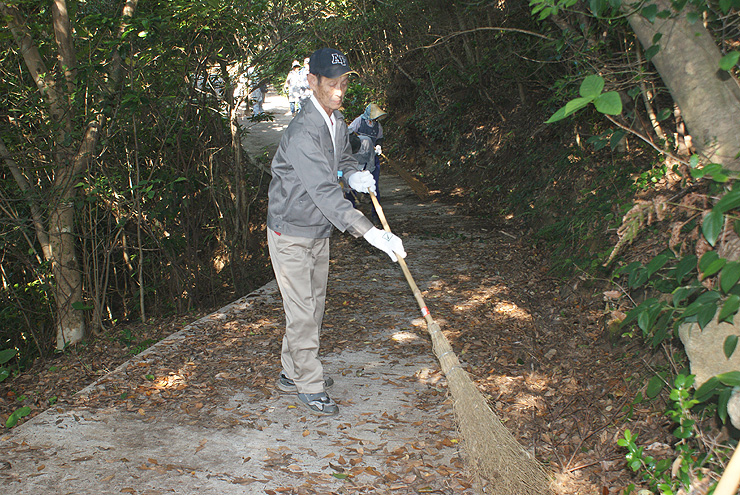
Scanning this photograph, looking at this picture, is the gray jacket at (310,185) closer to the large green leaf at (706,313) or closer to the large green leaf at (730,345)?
the large green leaf at (706,313)

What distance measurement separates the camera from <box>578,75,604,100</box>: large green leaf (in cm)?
194

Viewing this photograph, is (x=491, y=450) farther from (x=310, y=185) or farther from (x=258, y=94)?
(x=258, y=94)

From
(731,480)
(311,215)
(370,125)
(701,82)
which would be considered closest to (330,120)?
(311,215)

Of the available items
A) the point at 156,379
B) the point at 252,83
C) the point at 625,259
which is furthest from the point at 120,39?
the point at 625,259

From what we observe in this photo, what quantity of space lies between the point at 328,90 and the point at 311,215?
82 centimetres

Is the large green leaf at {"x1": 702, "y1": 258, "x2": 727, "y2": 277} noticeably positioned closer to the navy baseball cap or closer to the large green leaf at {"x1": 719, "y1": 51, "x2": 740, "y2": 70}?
the large green leaf at {"x1": 719, "y1": 51, "x2": 740, "y2": 70}

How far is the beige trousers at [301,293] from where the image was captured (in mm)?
3736

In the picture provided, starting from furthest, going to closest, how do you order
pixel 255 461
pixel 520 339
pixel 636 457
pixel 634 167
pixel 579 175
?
pixel 579 175
pixel 634 167
pixel 520 339
pixel 255 461
pixel 636 457

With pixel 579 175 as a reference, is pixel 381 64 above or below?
above

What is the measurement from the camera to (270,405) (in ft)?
13.5

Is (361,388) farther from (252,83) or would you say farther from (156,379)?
(252,83)

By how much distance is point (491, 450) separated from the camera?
125 inches

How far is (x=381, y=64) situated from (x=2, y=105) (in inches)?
459

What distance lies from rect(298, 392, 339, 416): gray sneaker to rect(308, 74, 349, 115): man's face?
202 centimetres
